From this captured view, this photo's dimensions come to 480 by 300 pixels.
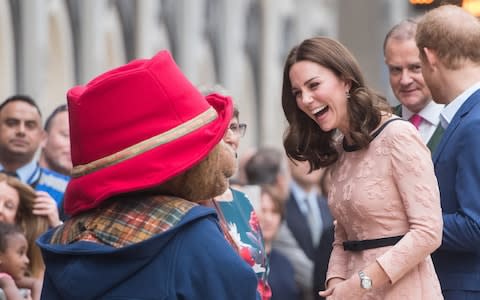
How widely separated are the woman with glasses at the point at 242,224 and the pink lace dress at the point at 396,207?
711 mm

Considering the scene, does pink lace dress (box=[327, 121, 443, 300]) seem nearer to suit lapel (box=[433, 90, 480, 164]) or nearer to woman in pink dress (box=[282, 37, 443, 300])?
woman in pink dress (box=[282, 37, 443, 300])

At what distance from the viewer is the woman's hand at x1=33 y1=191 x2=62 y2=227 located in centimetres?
709

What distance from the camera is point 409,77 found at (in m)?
6.34

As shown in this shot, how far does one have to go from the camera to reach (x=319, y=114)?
5312mm

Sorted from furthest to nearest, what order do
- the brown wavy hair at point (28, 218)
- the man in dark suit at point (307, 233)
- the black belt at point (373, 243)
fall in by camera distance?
the man in dark suit at point (307, 233) → the brown wavy hair at point (28, 218) → the black belt at point (373, 243)

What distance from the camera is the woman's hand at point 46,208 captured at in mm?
7094

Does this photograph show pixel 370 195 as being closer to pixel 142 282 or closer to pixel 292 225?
pixel 142 282

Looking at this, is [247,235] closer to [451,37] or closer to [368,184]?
[368,184]

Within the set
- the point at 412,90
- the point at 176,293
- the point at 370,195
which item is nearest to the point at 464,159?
the point at 370,195

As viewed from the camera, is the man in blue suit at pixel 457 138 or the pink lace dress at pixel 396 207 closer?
the pink lace dress at pixel 396 207

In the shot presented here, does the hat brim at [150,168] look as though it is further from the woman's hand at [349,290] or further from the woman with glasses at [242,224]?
the woman with glasses at [242,224]

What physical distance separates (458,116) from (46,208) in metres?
2.48

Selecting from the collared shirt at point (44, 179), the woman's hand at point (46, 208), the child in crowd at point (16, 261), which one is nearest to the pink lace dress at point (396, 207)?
the child in crowd at point (16, 261)

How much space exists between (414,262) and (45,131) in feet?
12.1
